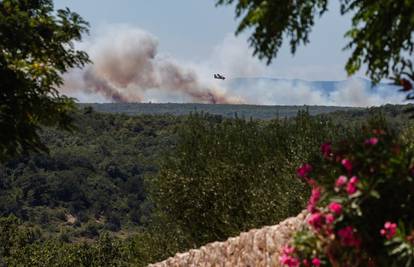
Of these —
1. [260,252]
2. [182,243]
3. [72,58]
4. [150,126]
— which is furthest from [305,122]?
[150,126]

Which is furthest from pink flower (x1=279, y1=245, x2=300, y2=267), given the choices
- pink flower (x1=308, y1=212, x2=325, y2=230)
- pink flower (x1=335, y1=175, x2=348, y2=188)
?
pink flower (x1=335, y1=175, x2=348, y2=188)

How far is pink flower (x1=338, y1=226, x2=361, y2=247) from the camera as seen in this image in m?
12.6

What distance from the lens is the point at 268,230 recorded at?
75.9 feet

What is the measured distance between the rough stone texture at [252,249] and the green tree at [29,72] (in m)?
5.80

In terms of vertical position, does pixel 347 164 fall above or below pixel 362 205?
above

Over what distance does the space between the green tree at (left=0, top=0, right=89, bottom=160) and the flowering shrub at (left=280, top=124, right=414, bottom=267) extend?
8491mm

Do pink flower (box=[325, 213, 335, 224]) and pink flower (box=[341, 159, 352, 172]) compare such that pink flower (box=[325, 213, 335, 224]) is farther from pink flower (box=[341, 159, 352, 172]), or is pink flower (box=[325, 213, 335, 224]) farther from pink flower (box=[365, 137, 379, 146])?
pink flower (box=[365, 137, 379, 146])

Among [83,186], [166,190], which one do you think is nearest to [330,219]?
[166,190]

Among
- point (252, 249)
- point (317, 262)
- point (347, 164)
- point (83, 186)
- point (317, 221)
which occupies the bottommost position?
point (83, 186)

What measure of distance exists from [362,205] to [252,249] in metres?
11.8

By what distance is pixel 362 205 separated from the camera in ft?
42.1

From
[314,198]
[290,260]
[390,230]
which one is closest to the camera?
[390,230]

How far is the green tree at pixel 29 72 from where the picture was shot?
19.6 m

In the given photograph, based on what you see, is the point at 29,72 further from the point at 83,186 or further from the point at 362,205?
the point at 83,186
